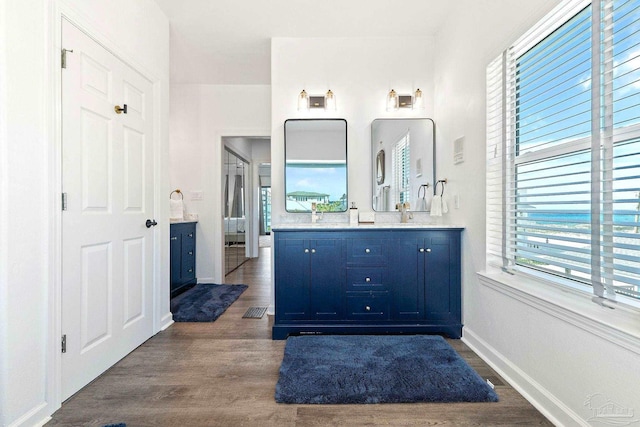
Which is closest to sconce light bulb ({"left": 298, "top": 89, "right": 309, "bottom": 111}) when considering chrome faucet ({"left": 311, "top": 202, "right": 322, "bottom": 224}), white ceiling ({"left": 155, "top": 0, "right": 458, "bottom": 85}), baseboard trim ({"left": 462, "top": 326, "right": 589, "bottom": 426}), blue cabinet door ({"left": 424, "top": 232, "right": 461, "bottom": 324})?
white ceiling ({"left": 155, "top": 0, "right": 458, "bottom": 85})

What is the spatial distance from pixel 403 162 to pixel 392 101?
60 centimetres

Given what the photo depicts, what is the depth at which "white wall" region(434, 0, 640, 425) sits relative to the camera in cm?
128

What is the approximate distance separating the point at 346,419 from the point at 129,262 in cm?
179

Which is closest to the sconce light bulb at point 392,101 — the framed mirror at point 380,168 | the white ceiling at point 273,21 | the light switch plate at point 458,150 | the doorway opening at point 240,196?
the framed mirror at point 380,168

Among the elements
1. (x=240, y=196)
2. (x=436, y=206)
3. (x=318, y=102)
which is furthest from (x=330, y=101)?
(x=240, y=196)

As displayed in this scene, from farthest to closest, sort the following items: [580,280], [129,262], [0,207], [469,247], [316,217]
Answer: [316,217]
[469,247]
[129,262]
[580,280]
[0,207]

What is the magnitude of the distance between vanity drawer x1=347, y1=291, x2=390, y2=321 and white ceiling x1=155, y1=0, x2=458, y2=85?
7.78 ft

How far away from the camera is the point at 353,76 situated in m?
3.11

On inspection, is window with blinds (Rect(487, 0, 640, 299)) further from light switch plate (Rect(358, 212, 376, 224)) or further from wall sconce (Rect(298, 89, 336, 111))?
wall sconce (Rect(298, 89, 336, 111))

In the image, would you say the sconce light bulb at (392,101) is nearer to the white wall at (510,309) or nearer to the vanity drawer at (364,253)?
the white wall at (510,309)

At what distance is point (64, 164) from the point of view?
1.71 metres

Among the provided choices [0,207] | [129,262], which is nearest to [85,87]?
[0,207]

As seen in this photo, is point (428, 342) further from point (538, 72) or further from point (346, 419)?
point (538, 72)

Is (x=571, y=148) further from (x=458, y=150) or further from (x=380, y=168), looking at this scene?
(x=380, y=168)
